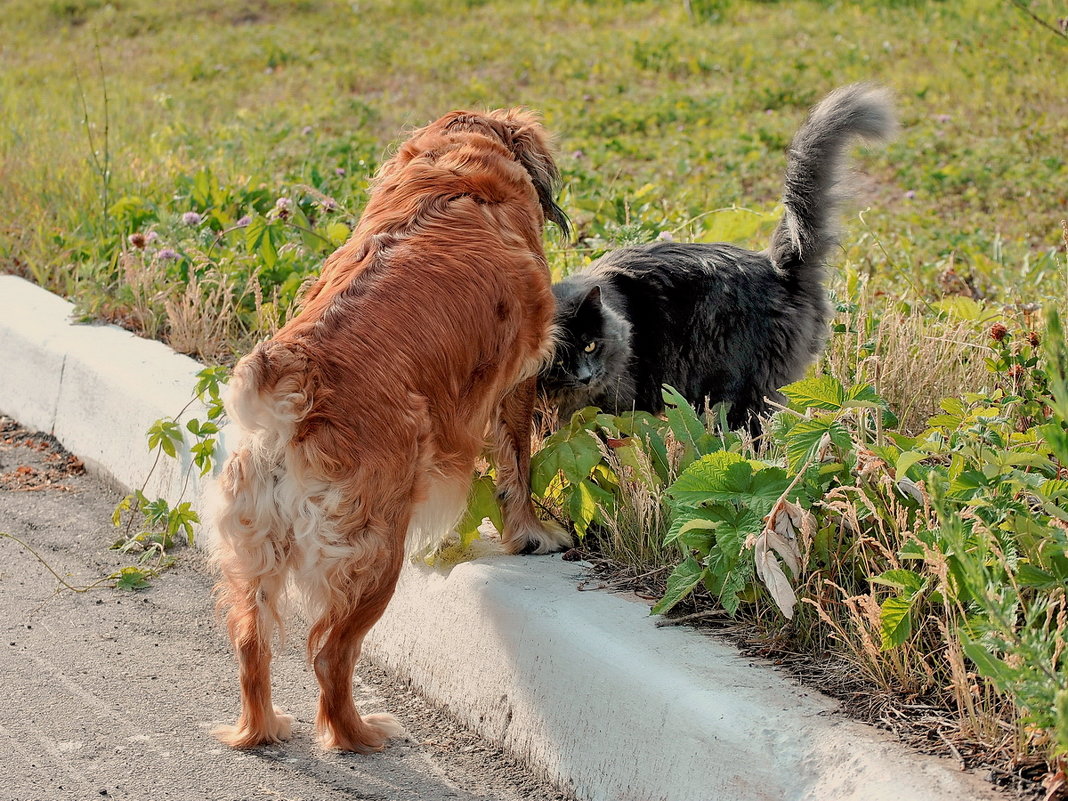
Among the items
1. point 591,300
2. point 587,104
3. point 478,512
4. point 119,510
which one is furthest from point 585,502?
point 587,104

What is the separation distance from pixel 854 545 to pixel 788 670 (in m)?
0.39

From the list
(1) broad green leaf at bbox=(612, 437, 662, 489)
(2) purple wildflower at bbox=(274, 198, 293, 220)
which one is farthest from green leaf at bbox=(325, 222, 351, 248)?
(1) broad green leaf at bbox=(612, 437, 662, 489)

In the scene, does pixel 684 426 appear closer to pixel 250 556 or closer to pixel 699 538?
pixel 699 538

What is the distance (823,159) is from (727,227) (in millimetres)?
1331

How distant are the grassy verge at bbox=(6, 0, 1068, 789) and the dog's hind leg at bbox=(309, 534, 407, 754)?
28.9 inches

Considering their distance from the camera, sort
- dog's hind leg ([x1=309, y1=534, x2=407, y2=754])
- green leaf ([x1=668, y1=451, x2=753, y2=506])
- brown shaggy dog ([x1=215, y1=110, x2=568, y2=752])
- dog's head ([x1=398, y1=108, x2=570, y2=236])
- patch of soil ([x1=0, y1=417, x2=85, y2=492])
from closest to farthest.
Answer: brown shaggy dog ([x1=215, y1=110, x2=568, y2=752])
dog's hind leg ([x1=309, y1=534, x2=407, y2=754])
green leaf ([x1=668, y1=451, x2=753, y2=506])
dog's head ([x1=398, y1=108, x2=570, y2=236])
patch of soil ([x1=0, y1=417, x2=85, y2=492])

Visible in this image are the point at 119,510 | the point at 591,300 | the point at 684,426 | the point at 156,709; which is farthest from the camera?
the point at 119,510

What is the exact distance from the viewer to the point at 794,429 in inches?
134

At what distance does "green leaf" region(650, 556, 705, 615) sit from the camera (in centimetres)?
340

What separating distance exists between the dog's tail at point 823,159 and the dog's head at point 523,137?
0.92m

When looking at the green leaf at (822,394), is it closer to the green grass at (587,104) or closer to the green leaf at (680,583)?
the green leaf at (680,583)

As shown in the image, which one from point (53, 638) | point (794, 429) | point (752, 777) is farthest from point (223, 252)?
point (752, 777)

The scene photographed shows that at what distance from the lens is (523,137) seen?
436 cm

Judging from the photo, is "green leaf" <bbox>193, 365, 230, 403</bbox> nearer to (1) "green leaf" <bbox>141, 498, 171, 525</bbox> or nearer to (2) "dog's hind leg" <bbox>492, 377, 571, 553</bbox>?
(1) "green leaf" <bbox>141, 498, 171, 525</bbox>
